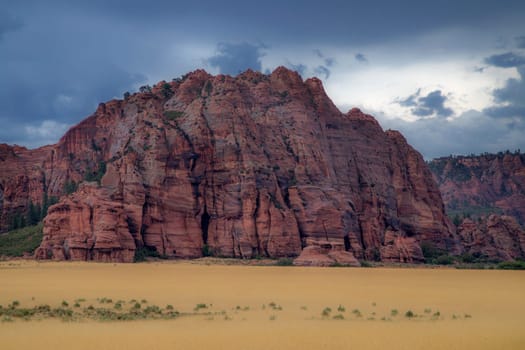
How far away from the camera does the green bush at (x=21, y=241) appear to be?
283ft

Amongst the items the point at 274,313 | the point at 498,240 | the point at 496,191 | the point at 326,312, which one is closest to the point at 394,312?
the point at 326,312

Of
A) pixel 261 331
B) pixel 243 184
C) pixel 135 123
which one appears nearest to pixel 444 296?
pixel 261 331

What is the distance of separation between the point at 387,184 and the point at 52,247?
55.0 m

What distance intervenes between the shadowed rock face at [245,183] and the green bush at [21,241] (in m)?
12.1

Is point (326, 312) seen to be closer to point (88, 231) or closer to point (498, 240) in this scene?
point (88, 231)

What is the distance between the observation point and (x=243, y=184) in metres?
82.4

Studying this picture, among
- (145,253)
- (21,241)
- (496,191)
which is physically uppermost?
(496,191)

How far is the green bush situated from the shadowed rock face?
1207cm

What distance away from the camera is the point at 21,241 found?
91000 mm

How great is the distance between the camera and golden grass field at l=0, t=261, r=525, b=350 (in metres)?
19.9

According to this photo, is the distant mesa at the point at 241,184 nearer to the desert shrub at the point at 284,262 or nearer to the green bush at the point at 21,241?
the desert shrub at the point at 284,262

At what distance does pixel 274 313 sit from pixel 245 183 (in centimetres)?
5400

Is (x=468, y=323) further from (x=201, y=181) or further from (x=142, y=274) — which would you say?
(x=201, y=181)

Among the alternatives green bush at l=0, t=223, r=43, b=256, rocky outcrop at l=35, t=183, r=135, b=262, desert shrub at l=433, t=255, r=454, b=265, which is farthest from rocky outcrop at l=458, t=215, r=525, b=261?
green bush at l=0, t=223, r=43, b=256
